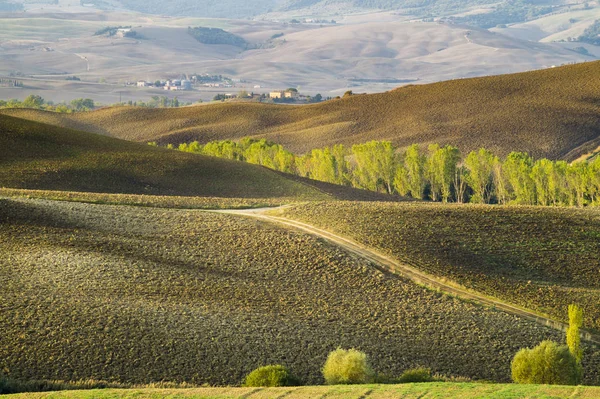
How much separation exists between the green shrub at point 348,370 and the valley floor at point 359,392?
226cm

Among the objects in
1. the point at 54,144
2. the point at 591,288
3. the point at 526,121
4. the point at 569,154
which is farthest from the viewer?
the point at 526,121

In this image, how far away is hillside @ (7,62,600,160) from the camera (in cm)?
14850

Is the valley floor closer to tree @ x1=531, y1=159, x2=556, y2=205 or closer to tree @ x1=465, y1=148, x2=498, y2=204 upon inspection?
tree @ x1=531, y1=159, x2=556, y2=205

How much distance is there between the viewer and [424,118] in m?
163

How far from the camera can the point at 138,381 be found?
1280 inches

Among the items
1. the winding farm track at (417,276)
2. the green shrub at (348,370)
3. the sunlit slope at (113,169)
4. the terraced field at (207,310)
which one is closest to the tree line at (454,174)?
the sunlit slope at (113,169)

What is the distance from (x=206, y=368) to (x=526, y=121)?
129 m

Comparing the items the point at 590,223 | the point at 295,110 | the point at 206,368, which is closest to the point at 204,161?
the point at 590,223

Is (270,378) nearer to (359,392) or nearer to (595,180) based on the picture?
(359,392)

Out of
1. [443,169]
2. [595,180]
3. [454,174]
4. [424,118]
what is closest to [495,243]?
[595,180]

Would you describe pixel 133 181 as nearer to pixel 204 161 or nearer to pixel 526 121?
pixel 204 161

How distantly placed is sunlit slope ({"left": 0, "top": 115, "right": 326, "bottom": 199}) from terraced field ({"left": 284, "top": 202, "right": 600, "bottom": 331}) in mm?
22425

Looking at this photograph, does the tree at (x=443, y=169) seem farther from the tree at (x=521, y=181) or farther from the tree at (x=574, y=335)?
the tree at (x=574, y=335)

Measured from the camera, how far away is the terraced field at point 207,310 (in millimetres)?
34438
